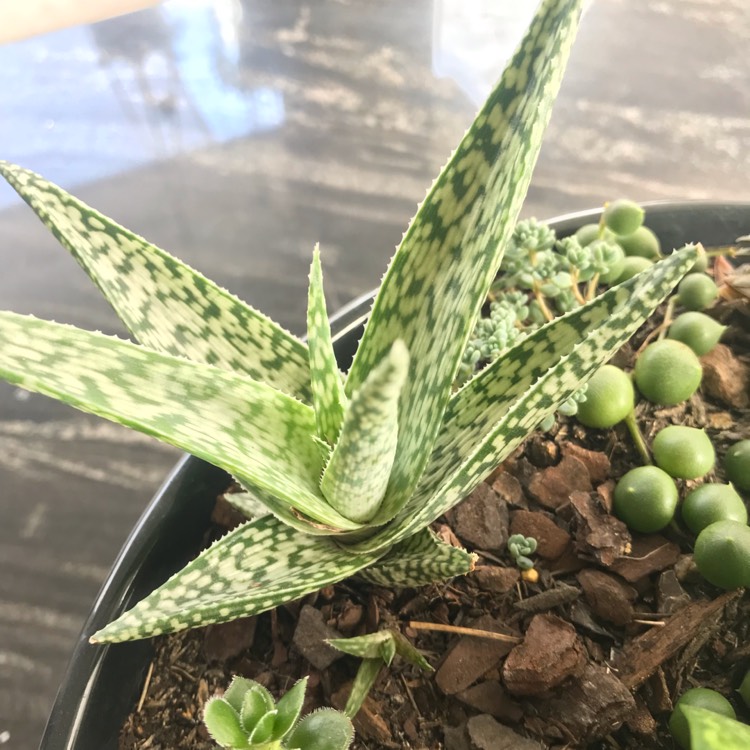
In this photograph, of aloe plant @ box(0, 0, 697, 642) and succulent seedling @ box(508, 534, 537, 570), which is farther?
succulent seedling @ box(508, 534, 537, 570)

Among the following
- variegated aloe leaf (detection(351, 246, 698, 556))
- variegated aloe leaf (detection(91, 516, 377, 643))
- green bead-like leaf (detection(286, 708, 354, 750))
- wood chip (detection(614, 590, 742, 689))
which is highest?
variegated aloe leaf (detection(351, 246, 698, 556))

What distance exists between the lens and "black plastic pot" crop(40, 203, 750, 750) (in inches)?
20.9

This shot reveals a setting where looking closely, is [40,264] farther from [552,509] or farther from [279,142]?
[552,509]

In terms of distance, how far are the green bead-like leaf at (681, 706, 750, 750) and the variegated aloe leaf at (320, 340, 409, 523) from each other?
0.21 m

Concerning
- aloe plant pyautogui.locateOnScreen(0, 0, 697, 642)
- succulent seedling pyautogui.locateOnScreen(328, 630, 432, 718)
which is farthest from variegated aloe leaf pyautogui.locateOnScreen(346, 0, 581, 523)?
succulent seedling pyautogui.locateOnScreen(328, 630, 432, 718)

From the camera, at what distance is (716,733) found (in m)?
0.36

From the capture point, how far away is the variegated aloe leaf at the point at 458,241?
349mm

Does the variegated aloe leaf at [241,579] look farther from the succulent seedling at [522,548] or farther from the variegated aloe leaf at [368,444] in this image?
the succulent seedling at [522,548]

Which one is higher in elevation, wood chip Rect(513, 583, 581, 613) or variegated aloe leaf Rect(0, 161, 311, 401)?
variegated aloe leaf Rect(0, 161, 311, 401)

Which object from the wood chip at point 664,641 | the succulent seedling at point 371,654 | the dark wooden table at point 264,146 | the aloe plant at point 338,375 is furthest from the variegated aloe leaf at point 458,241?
the dark wooden table at point 264,146

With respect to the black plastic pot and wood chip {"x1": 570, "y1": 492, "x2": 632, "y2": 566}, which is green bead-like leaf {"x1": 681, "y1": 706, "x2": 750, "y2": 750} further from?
the black plastic pot

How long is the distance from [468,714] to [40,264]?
1000 millimetres

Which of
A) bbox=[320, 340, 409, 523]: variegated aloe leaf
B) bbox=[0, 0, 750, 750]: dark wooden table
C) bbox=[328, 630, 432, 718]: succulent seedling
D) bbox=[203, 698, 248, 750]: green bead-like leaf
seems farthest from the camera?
bbox=[0, 0, 750, 750]: dark wooden table

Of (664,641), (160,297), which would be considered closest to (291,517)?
(160,297)
